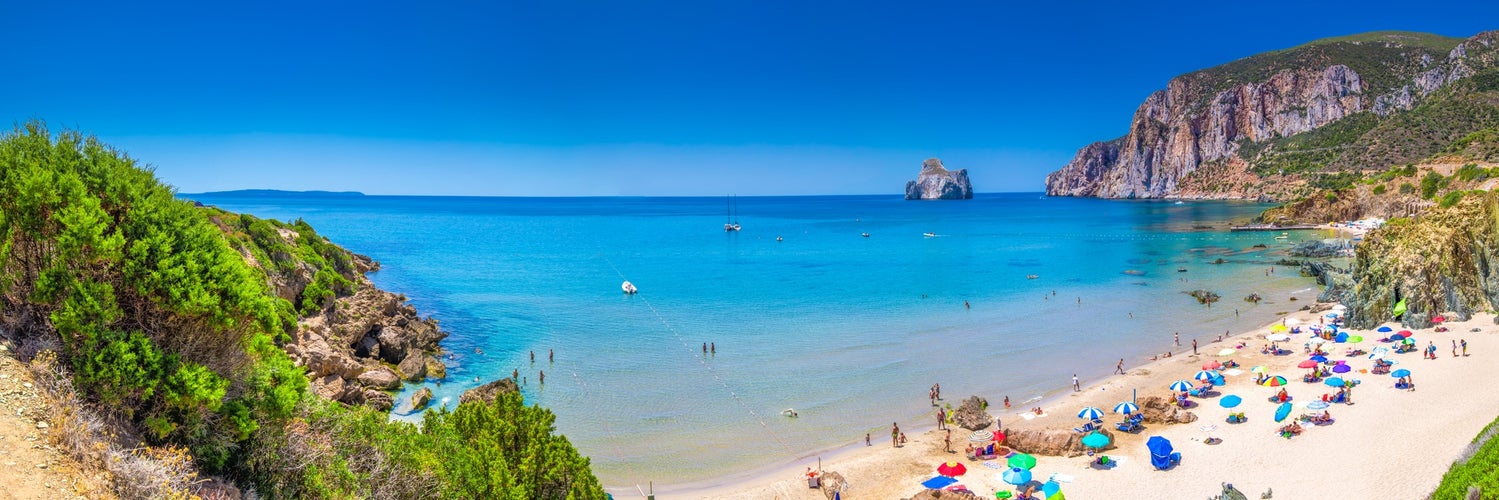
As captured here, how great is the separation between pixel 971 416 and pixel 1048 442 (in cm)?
325

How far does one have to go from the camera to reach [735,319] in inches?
1702

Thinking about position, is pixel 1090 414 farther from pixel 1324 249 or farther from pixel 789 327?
pixel 1324 249

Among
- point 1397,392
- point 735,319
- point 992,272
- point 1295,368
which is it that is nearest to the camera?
point 1397,392

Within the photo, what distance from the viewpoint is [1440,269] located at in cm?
3225

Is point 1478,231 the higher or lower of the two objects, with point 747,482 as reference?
higher

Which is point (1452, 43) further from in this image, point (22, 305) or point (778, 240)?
point (22, 305)

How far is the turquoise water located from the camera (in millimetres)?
25344

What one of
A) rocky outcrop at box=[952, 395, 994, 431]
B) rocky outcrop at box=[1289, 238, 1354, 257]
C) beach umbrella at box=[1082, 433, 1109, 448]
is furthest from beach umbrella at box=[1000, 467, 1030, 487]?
rocky outcrop at box=[1289, 238, 1354, 257]

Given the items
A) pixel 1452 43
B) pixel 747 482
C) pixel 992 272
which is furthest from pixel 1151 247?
pixel 1452 43

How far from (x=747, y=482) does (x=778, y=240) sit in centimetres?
8625

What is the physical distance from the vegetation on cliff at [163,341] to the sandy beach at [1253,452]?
10412mm

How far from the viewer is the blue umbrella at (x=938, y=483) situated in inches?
746

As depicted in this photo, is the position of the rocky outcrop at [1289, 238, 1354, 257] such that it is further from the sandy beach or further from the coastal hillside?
the sandy beach

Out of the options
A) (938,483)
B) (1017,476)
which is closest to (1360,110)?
(1017,476)
